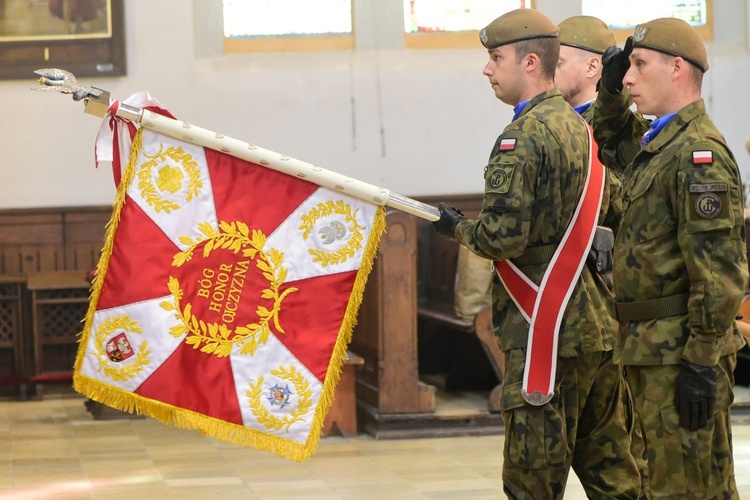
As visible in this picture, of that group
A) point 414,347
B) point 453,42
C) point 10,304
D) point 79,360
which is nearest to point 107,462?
point 414,347

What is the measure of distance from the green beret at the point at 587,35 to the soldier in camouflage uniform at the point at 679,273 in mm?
794

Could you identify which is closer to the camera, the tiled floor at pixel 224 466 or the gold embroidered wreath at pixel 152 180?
the gold embroidered wreath at pixel 152 180

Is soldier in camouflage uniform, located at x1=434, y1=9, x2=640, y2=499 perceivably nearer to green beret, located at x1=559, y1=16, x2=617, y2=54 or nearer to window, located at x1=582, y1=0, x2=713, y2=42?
green beret, located at x1=559, y1=16, x2=617, y2=54

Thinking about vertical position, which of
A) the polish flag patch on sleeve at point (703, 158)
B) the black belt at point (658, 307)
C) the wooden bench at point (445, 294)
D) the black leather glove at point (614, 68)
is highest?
the black leather glove at point (614, 68)

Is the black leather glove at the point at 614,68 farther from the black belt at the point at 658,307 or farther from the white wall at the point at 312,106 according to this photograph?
the white wall at the point at 312,106

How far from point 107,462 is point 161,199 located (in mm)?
2020

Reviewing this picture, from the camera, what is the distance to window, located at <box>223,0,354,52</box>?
309 inches

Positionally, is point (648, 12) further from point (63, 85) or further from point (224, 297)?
point (63, 85)

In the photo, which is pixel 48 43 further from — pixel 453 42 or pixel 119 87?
pixel 453 42

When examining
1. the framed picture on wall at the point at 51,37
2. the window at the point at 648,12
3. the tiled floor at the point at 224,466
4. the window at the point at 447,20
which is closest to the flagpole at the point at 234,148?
the tiled floor at the point at 224,466

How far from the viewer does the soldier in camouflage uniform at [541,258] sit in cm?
288

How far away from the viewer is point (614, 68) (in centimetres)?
297

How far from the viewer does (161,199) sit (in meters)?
3.26

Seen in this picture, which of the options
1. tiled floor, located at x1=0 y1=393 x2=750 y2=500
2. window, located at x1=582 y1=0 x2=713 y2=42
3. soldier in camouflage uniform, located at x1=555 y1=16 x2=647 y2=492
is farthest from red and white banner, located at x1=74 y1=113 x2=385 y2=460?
window, located at x1=582 y1=0 x2=713 y2=42
